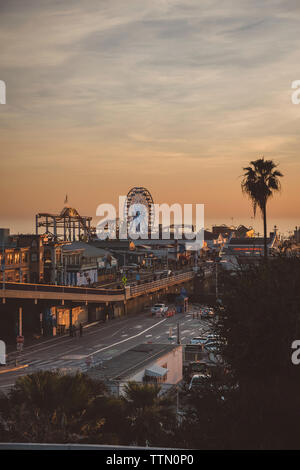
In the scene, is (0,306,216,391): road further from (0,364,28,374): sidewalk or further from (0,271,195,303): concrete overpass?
(0,271,195,303): concrete overpass

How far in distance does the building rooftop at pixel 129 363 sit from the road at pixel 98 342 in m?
9.58

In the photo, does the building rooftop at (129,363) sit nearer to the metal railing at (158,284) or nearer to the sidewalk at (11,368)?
the sidewalk at (11,368)

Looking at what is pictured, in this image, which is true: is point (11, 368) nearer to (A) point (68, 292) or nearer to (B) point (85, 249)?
(A) point (68, 292)

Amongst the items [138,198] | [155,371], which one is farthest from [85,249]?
[155,371]

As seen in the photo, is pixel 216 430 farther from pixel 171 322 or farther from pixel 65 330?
pixel 171 322

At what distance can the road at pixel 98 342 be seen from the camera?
47.9 meters

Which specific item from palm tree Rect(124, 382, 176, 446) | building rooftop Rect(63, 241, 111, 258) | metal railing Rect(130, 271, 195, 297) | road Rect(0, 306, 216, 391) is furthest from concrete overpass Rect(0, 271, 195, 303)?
palm tree Rect(124, 382, 176, 446)

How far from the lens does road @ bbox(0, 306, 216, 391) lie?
4792cm

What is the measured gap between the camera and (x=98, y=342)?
61.8 metres

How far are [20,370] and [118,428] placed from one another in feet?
94.5

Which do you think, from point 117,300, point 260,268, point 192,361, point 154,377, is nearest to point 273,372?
point 260,268

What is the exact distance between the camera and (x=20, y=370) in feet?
151

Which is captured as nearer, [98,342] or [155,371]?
[155,371]

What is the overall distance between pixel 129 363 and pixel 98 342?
28.9 metres
